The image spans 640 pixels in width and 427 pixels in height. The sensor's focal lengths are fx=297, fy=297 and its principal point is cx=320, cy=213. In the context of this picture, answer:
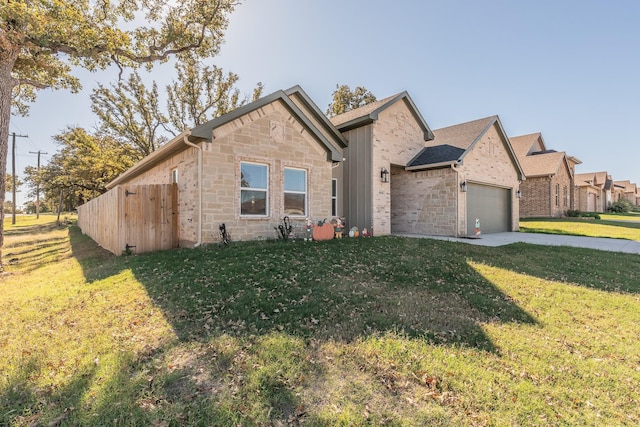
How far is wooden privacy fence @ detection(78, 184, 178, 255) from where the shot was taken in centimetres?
857

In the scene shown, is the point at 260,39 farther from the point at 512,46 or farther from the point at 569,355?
the point at 569,355

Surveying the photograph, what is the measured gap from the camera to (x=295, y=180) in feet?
33.7

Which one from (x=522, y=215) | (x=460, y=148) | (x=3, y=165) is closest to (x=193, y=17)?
(x=3, y=165)

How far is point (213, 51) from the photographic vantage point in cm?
1359

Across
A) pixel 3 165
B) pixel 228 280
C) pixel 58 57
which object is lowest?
pixel 228 280

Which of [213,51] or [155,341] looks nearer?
[155,341]

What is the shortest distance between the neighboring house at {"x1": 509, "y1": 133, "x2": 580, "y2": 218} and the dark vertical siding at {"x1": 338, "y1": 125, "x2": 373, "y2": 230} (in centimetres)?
1874

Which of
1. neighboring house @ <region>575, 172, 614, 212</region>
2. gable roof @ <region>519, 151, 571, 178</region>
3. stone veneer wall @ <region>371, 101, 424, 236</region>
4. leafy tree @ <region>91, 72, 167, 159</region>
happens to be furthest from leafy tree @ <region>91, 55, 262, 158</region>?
neighboring house @ <region>575, 172, 614, 212</region>

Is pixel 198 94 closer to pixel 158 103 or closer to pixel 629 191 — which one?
pixel 158 103

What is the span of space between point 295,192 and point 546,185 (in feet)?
77.4

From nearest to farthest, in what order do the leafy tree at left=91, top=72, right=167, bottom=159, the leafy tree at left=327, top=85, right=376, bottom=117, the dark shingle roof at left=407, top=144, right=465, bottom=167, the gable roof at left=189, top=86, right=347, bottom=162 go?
1. the gable roof at left=189, top=86, right=347, bottom=162
2. the dark shingle roof at left=407, top=144, right=465, bottom=167
3. the leafy tree at left=91, top=72, right=167, bottom=159
4. the leafy tree at left=327, top=85, right=376, bottom=117

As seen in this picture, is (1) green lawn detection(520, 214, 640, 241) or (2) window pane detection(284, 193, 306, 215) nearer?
(2) window pane detection(284, 193, 306, 215)

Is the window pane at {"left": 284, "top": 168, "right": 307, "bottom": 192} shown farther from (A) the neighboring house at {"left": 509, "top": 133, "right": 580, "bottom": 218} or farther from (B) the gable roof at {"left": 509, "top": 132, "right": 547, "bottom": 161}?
(B) the gable roof at {"left": 509, "top": 132, "right": 547, "bottom": 161}

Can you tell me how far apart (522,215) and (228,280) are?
2727 centimetres
